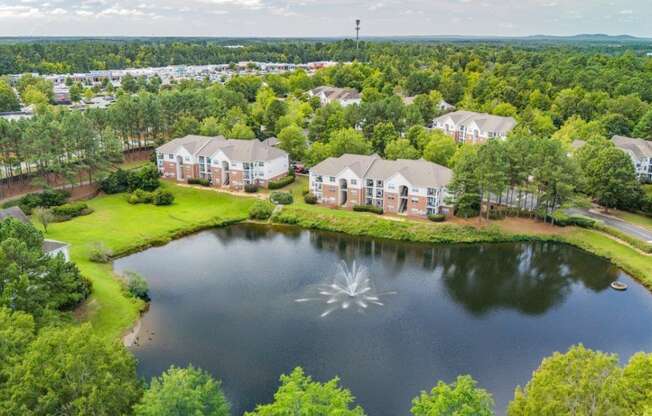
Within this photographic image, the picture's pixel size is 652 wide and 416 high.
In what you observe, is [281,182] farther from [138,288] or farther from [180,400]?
[180,400]

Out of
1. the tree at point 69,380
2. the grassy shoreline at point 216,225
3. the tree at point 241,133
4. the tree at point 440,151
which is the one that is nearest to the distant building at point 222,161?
the grassy shoreline at point 216,225

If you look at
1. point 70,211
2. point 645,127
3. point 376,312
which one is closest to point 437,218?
point 376,312

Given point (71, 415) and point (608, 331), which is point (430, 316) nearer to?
point (608, 331)

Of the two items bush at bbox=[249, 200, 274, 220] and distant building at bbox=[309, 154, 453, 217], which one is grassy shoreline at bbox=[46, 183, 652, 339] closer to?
bush at bbox=[249, 200, 274, 220]

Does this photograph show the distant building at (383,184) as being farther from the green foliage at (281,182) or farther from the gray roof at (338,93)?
the gray roof at (338,93)

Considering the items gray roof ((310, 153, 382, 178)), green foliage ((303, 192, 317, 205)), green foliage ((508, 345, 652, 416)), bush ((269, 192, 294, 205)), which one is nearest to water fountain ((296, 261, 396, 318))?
green foliage ((303, 192, 317, 205))

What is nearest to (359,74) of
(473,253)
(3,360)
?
(473,253)

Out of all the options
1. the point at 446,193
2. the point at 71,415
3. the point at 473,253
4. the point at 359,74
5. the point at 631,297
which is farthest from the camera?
the point at 359,74
